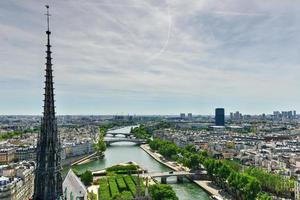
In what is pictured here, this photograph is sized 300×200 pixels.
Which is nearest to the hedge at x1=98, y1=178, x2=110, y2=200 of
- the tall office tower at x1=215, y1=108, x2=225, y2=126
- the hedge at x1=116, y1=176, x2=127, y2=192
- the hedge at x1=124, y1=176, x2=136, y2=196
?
the hedge at x1=116, y1=176, x2=127, y2=192

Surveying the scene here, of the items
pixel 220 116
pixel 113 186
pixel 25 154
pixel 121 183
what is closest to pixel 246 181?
pixel 121 183

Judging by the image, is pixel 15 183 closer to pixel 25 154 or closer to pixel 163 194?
pixel 163 194

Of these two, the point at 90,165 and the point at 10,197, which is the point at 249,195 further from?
the point at 90,165

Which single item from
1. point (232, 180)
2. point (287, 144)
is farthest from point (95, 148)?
point (232, 180)

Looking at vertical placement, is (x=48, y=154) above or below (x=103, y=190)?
above

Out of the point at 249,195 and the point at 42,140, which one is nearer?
the point at 42,140

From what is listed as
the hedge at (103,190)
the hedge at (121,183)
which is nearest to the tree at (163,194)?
the hedge at (103,190)
